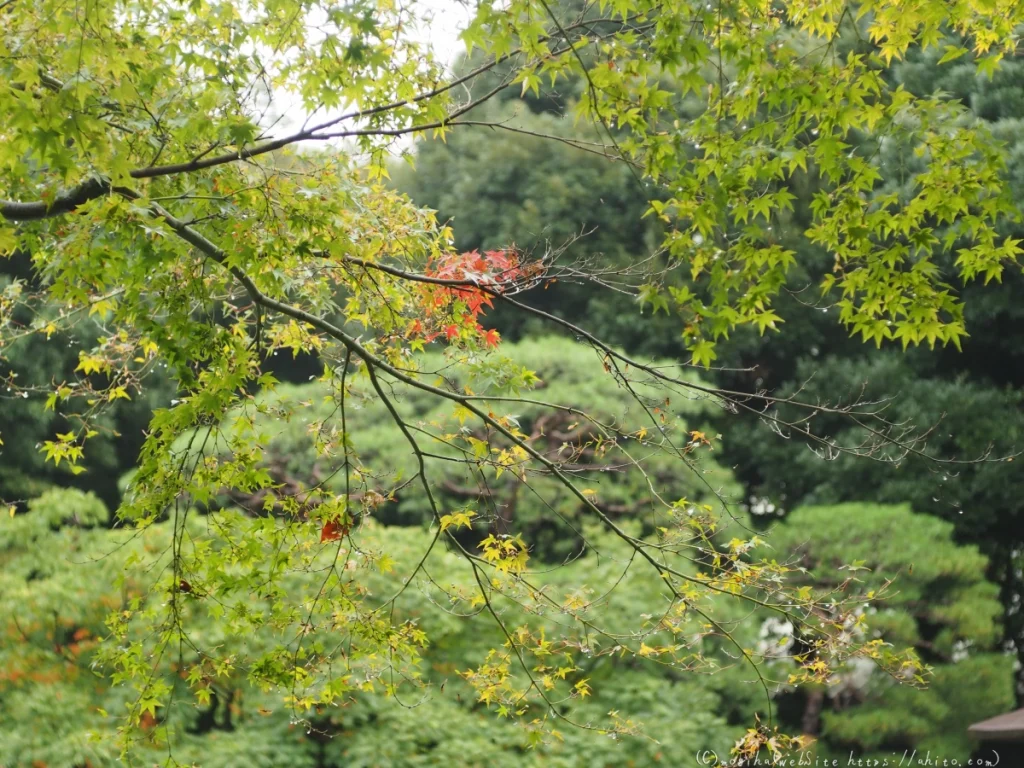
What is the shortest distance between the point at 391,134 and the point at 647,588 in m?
4.45

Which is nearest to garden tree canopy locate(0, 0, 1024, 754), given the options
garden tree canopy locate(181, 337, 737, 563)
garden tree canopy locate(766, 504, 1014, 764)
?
garden tree canopy locate(181, 337, 737, 563)

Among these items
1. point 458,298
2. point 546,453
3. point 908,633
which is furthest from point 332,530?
point 908,633

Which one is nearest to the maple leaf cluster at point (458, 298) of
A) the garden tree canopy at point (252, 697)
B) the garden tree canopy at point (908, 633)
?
the garden tree canopy at point (252, 697)

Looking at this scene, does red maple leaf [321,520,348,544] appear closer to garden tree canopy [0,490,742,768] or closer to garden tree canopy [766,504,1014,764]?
garden tree canopy [0,490,742,768]

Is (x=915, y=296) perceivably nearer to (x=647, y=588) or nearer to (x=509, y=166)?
(x=647, y=588)

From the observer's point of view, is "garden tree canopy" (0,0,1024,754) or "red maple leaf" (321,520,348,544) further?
"red maple leaf" (321,520,348,544)

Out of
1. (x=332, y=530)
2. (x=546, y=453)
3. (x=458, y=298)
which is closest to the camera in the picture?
(x=332, y=530)

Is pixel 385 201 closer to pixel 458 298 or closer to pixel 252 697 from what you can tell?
pixel 458 298

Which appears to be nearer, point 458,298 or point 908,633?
point 458,298

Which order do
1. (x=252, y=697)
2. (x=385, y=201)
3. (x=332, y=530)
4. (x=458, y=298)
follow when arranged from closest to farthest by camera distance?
(x=332, y=530) < (x=458, y=298) < (x=385, y=201) < (x=252, y=697)

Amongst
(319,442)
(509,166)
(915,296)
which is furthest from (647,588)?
(509,166)

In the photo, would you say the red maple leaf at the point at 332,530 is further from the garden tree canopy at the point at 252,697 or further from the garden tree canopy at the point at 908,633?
the garden tree canopy at the point at 908,633

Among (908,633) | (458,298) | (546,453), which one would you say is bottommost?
(908,633)

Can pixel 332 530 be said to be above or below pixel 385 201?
below
